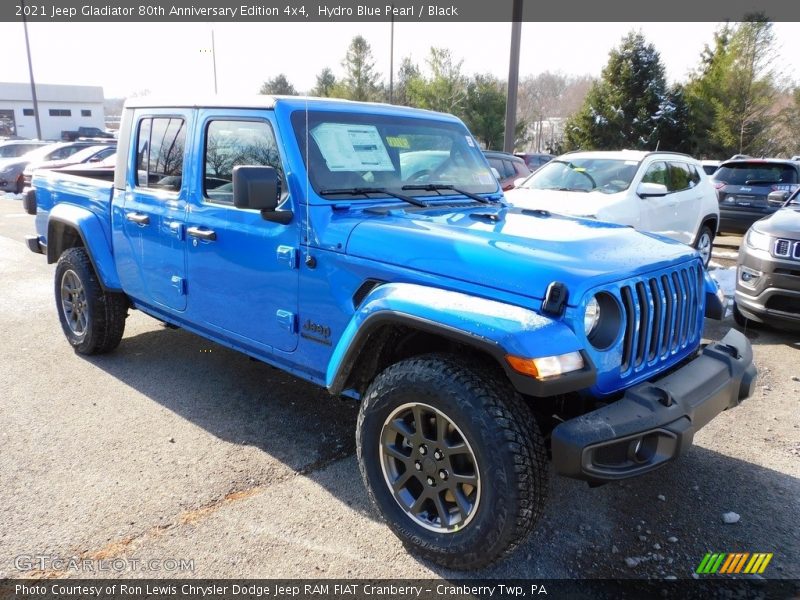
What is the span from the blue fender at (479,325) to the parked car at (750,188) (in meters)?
10.3

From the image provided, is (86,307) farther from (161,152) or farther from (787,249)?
(787,249)

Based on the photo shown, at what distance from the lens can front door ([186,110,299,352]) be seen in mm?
3318

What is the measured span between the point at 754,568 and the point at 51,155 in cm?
1993

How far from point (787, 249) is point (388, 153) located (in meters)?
3.88

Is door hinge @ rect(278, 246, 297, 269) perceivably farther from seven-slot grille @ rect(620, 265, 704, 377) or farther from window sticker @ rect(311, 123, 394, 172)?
seven-slot grille @ rect(620, 265, 704, 377)

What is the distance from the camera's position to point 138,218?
4.23m

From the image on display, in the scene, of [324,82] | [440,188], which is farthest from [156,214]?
[324,82]

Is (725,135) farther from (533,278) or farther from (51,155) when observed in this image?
(533,278)

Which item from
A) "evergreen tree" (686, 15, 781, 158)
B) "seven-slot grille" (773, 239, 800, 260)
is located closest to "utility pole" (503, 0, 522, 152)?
"seven-slot grille" (773, 239, 800, 260)

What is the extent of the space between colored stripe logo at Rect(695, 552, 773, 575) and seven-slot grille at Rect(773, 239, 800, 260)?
340cm

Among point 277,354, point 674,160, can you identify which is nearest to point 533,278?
point 277,354

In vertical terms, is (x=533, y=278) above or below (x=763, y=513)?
above

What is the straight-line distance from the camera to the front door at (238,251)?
10.9 feet

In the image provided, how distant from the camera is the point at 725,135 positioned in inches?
1170
